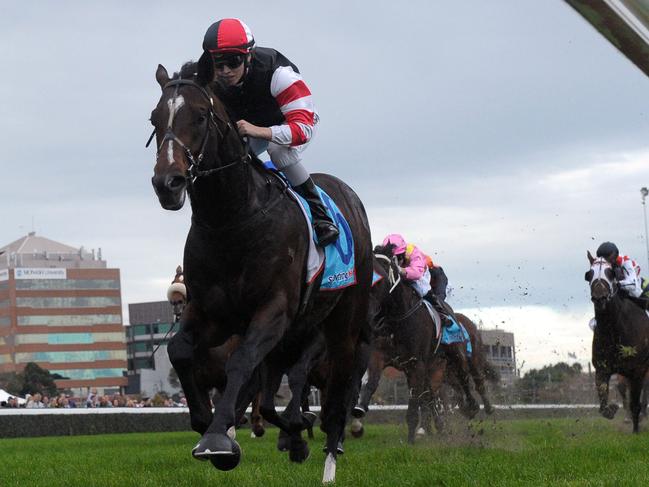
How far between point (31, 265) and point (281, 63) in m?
163

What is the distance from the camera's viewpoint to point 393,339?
12812mm

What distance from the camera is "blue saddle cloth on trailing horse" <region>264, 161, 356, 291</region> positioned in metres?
5.86

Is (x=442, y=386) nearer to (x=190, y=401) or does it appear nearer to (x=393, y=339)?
(x=393, y=339)

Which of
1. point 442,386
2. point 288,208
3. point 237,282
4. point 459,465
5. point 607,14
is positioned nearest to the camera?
point 607,14

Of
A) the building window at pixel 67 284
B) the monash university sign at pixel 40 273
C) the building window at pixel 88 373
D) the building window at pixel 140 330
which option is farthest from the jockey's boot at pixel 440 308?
the monash university sign at pixel 40 273

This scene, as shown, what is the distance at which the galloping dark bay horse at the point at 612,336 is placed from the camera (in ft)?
41.2

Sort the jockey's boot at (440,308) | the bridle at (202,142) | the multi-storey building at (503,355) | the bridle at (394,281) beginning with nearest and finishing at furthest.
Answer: the bridle at (202,142)
the bridle at (394,281)
the jockey's boot at (440,308)
the multi-storey building at (503,355)

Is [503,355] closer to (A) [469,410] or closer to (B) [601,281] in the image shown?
(A) [469,410]

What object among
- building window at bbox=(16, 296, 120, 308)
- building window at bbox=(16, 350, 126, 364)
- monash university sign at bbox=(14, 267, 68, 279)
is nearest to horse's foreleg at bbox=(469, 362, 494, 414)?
building window at bbox=(16, 350, 126, 364)

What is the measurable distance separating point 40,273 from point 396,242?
150 metres

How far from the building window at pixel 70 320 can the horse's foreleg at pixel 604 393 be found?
486 feet

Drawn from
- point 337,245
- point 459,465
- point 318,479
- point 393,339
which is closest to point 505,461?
point 459,465

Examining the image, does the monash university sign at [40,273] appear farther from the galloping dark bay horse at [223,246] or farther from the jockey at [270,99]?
the galloping dark bay horse at [223,246]

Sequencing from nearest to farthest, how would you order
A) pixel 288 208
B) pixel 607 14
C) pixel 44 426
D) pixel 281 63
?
pixel 607 14 → pixel 288 208 → pixel 281 63 → pixel 44 426
